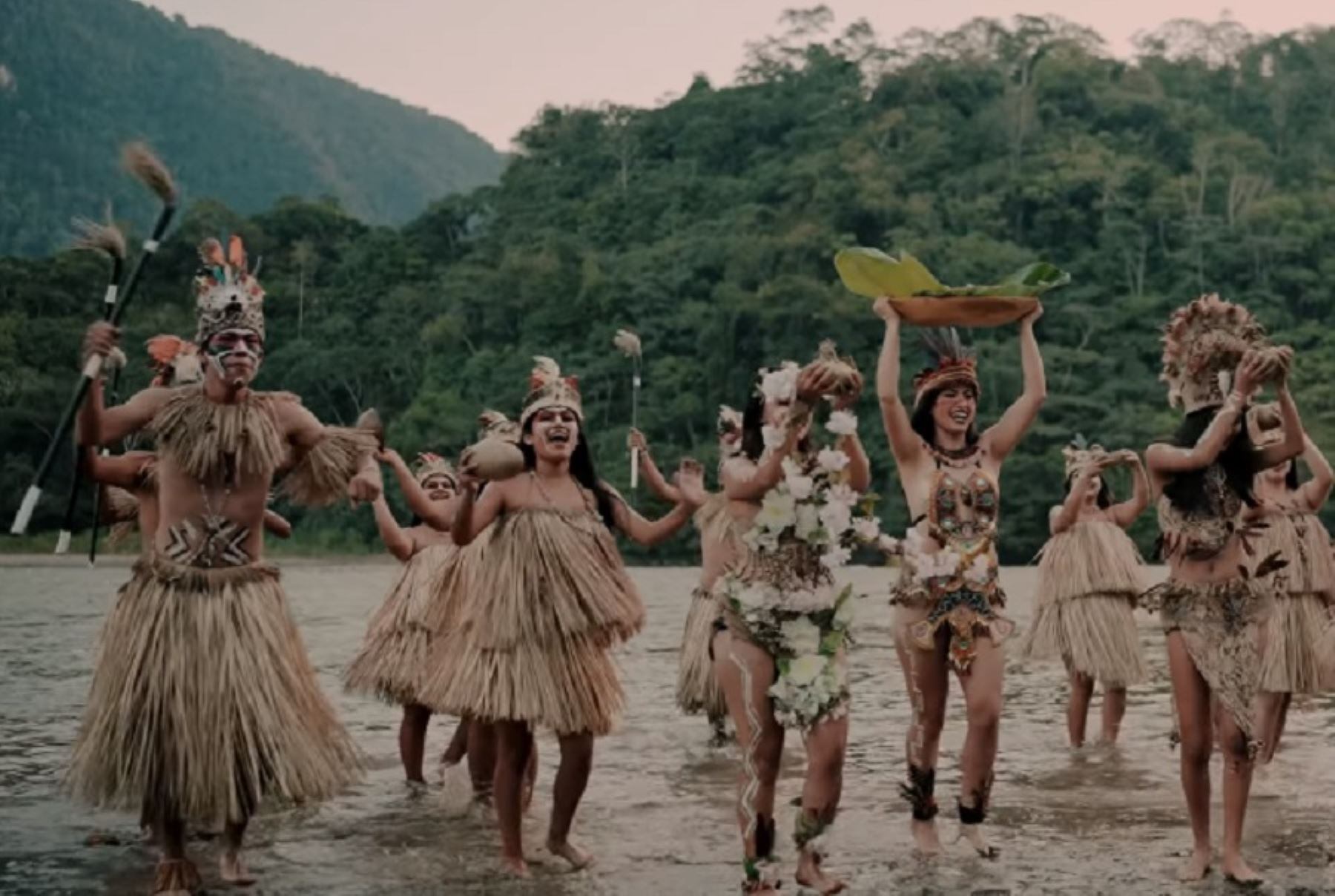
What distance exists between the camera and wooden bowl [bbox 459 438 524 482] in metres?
6.29

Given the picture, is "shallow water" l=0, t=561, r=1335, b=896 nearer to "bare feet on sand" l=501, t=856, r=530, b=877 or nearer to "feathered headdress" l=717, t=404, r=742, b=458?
"bare feet on sand" l=501, t=856, r=530, b=877

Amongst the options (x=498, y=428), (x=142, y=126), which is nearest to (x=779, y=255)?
(x=498, y=428)

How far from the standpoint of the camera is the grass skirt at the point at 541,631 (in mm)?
6445

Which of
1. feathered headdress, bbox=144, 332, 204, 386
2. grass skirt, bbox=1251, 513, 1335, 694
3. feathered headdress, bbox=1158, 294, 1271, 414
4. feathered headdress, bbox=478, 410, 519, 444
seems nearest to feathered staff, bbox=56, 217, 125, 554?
feathered headdress, bbox=144, 332, 204, 386

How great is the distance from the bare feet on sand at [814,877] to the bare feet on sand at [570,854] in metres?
0.91

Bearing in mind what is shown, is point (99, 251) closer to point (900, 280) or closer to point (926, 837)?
point (900, 280)

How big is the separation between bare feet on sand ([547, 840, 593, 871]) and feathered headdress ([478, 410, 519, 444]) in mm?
→ 1541

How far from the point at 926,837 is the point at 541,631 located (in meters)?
1.65

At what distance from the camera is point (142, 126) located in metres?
163

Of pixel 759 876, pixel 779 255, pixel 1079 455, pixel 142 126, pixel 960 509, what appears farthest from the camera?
pixel 142 126

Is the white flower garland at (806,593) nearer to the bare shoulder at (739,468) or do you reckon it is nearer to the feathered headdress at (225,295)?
the bare shoulder at (739,468)

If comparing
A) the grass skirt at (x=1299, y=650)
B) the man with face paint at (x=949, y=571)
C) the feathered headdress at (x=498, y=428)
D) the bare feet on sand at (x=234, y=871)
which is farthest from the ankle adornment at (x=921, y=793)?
the bare feet on sand at (x=234, y=871)

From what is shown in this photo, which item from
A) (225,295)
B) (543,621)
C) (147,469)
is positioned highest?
(225,295)

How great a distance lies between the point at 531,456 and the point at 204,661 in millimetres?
1501
